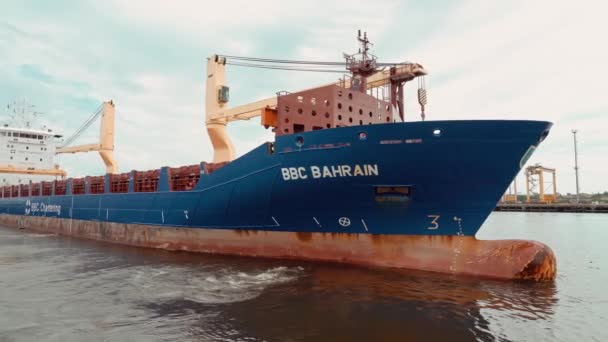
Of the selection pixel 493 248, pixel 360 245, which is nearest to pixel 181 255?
pixel 360 245

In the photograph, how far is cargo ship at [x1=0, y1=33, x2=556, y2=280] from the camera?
32.1ft

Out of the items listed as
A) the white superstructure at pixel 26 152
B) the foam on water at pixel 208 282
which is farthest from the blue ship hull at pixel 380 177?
the white superstructure at pixel 26 152

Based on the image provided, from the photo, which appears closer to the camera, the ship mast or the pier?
the ship mast

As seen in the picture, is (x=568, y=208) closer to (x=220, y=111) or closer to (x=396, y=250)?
(x=220, y=111)

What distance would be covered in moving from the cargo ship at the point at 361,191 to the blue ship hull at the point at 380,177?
31mm

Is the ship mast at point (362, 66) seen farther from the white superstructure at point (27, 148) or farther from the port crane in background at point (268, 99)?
the white superstructure at point (27, 148)

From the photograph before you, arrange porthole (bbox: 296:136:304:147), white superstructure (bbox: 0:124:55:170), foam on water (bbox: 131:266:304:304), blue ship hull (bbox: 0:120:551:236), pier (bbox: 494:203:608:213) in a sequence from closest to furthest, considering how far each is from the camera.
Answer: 1. foam on water (bbox: 131:266:304:304)
2. blue ship hull (bbox: 0:120:551:236)
3. porthole (bbox: 296:136:304:147)
4. white superstructure (bbox: 0:124:55:170)
5. pier (bbox: 494:203:608:213)

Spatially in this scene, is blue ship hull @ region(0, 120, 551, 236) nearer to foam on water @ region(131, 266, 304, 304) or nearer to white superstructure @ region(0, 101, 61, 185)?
foam on water @ region(131, 266, 304, 304)

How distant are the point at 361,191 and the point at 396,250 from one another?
2.09 metres

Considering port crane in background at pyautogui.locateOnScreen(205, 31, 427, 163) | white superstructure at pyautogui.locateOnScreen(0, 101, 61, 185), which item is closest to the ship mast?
port crane in background at pyautogui.locateOnScreen(205, 31, 427, 163)

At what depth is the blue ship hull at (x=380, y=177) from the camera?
9.73m

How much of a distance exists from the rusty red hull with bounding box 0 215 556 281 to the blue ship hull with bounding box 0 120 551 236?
11.0 inches

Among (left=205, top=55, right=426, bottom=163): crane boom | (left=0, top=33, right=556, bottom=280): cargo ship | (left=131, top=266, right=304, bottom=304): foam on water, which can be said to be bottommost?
(left=131, top=266, right=304, bottom=304): foam on water

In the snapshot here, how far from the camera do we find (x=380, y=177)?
10.5m
